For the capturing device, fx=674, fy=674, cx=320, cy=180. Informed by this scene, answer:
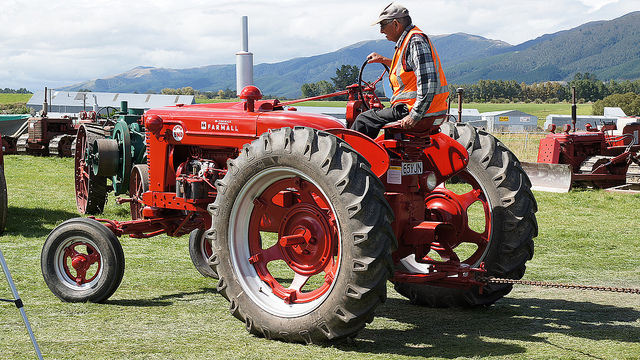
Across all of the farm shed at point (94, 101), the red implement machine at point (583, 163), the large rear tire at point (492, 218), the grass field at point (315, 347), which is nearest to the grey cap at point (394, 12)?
the large rear tire at point (492, 218)

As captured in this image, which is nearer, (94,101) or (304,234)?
(304,234)

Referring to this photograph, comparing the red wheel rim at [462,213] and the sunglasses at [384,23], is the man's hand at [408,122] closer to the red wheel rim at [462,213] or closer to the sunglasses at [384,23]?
the sunglasses at [384,23]

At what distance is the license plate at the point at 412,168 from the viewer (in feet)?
15.4

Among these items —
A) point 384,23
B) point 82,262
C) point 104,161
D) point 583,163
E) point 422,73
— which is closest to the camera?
point 422,73

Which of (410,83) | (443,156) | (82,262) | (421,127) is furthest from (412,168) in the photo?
(82,262)

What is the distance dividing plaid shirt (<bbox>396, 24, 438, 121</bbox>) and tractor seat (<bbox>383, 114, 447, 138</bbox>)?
114 millimetres

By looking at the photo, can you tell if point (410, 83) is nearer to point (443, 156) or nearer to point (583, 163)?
point (443, 156)

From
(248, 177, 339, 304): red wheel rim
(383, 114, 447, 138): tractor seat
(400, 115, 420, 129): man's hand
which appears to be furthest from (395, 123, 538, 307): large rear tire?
(248, 177, 339, 304): red wheel rim

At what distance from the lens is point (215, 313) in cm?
511

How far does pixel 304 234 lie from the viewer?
14.8 feet

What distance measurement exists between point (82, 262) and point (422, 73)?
306cm

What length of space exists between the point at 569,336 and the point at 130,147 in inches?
283

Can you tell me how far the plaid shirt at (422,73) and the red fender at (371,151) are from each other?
316mm

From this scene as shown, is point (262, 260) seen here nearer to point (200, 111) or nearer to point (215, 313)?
point (215, 313)
